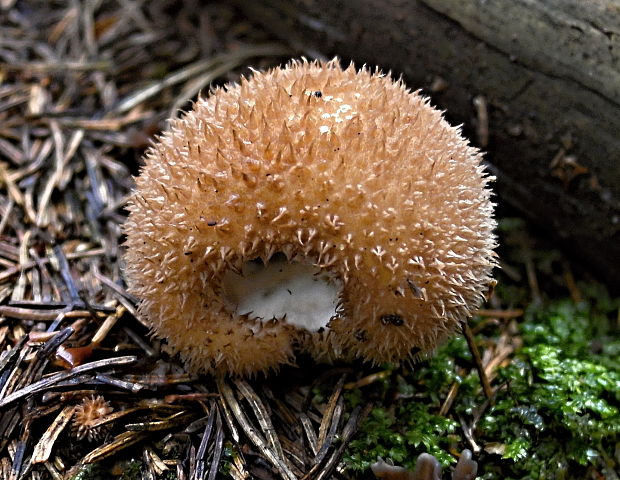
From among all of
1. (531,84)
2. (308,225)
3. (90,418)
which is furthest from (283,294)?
(531,84)

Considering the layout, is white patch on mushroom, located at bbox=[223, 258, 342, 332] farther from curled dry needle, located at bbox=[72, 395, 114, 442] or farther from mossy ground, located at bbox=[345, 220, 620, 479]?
curled dry needle, located at bbox=[72, 395, 114, 442]

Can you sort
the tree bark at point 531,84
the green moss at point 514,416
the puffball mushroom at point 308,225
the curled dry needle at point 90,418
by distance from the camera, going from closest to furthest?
1. the puffball mushroom at point 308,225
2. the curled dry needle at point 90,418
3. the green moss at point 514,416
4. the tree bark at point 531,84

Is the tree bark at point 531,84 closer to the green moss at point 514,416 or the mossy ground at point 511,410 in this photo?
the mossy ground at point 511,410

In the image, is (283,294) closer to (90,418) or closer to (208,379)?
(208,379)

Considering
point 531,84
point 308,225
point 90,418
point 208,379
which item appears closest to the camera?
point 308,225

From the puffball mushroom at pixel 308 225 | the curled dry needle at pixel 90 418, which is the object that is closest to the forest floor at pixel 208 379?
the curled dry needle at pixel 90 418

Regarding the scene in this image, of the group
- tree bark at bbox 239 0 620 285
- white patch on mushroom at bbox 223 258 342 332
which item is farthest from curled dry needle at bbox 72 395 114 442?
tree bark at bbox 239 0 620 285

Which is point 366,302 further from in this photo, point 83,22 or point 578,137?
point 83,22

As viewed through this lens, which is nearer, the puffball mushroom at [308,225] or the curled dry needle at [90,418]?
the puffball mushroom at [308,225]

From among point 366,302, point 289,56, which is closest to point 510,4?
point 289,56
